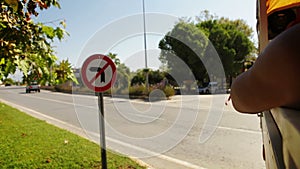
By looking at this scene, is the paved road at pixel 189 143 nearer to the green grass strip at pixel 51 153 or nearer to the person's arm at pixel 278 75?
the green grass strip at pixel 51 153

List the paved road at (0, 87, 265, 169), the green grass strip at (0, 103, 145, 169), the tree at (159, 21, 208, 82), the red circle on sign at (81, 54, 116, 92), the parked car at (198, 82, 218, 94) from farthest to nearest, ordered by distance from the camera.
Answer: the tree at (159, 21, 208, 82), the parked car at (198, 82, 218, 94), the paved road at (0, 87, 265, 169), the green grass strip at (0, 103, 145, 169), the red circle on sign at (81, 54, 116, 92)

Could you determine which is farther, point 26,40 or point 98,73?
point 98,73

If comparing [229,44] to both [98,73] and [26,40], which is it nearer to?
[98,73]

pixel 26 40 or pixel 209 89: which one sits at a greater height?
pixel 26 40

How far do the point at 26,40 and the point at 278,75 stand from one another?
9.74 ft

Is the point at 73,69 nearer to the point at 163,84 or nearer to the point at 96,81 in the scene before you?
the point at 96,81

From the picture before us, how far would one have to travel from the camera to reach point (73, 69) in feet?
11.2

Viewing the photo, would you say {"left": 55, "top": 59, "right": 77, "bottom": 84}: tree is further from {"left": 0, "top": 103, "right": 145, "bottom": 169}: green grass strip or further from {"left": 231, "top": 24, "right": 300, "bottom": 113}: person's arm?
{"left": 231, "top": 24, "right": 300, "bottom": 113}: person's arm

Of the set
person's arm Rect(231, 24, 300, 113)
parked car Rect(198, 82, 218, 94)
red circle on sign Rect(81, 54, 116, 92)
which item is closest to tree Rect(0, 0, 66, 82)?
red circle on sign Rect(81, 54, 116, 92)

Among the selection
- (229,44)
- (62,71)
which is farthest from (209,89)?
(62,71)

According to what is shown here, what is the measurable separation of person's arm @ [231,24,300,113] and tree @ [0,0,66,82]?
7.88 feet

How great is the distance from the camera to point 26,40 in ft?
9.56

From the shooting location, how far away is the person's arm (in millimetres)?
580

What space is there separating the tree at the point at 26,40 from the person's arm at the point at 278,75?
2.40 meters
